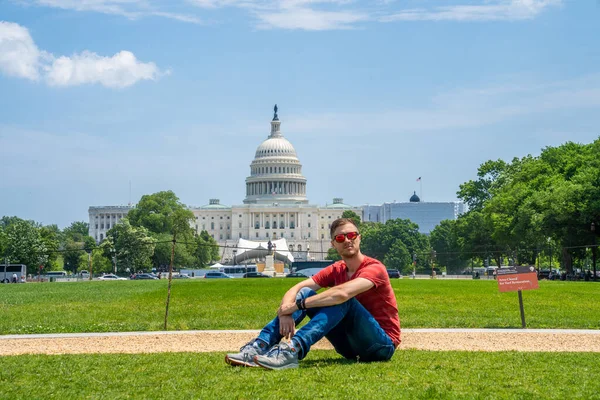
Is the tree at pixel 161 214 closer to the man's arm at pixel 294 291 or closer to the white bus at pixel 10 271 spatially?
the white bus at pixel 10 271

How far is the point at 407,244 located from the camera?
142 metres

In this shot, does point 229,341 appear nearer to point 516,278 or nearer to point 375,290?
point 375,290

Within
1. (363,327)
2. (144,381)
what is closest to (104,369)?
(144,381)

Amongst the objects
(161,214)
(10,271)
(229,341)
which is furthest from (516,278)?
(161,214)

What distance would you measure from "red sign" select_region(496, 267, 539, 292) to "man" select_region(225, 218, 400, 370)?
359 inches

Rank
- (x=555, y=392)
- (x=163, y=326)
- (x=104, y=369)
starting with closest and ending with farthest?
(x=555, y=392)
(x=104, y=369)
(x=163, y=326)

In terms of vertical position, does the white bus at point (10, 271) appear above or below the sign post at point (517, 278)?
above

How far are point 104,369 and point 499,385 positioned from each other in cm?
481

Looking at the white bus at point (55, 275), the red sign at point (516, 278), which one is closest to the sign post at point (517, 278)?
the red sign at point (516, 278)

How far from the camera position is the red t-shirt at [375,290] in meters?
10.4

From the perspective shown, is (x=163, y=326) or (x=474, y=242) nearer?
(x=163, y=326)

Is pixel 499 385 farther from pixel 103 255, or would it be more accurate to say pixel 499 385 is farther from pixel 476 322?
pixel 103 255

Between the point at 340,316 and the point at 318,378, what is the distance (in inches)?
31.0

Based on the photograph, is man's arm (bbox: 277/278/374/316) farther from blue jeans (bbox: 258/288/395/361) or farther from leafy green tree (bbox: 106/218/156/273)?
leafy green tree (bbox: 106/218/156/273)
